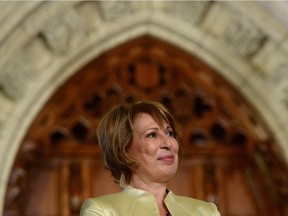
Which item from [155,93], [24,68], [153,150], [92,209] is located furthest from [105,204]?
[155,93]

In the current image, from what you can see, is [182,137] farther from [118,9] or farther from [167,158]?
[167,158]

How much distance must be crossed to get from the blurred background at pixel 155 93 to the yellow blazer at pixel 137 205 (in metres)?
1.66

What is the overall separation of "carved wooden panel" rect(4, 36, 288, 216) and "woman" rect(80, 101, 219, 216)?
5.54 ft

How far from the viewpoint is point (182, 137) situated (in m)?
3.36

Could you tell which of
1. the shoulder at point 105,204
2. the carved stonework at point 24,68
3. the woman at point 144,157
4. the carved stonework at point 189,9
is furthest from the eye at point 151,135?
the carved stonework at point 189,9

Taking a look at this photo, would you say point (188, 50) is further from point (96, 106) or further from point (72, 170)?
point (72, 170)

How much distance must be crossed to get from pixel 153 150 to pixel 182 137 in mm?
1756

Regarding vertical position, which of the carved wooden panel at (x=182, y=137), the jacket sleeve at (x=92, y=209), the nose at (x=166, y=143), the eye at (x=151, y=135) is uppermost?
the carved wooden panel at (x=182, y=137)

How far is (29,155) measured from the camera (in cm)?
330

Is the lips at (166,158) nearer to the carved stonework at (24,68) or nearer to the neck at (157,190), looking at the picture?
the neck at (157,190)

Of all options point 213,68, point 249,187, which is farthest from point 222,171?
point 213,68

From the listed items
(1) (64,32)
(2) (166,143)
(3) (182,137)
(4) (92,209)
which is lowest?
(4) (92,209)

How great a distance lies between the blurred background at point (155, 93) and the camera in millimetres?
3275

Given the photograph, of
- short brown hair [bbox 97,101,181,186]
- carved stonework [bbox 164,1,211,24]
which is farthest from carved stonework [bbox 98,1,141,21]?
short brown hair [bbox 97,101,181,186]
